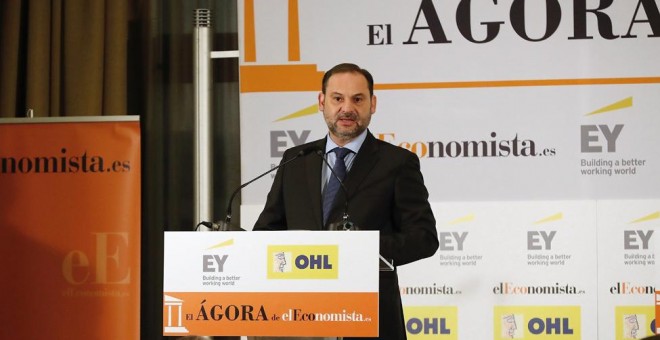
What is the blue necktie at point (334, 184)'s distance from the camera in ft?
11.3

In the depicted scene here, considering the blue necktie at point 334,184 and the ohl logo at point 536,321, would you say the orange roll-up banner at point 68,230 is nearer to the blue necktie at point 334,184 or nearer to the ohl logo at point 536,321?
the blue necktie at point 334,184

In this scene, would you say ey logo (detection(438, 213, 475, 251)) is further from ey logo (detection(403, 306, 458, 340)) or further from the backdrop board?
ey logo (detection(403, 306, 458, 340))

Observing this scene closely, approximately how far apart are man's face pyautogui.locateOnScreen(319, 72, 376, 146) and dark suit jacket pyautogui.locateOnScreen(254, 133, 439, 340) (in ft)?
0.22

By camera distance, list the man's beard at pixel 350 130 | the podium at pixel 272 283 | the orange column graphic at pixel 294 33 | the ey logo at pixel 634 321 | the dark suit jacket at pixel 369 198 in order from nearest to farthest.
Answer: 1. the podium at pixel 272 283
2. the dark suit jacket at pixel 369 198
3. the man's beard at pixel 350 130
4. the ey logo at pixel 634 321
5. the orange column graphic at pixel 294 33

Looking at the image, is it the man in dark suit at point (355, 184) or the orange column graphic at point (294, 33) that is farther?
the orange column graphic at point (294, 33)

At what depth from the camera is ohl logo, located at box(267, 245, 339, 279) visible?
2.86 meters

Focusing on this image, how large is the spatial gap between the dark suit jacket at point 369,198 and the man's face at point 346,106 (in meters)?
0.07

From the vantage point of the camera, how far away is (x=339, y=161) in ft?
11.8

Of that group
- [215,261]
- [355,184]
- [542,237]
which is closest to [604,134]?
[542,237]

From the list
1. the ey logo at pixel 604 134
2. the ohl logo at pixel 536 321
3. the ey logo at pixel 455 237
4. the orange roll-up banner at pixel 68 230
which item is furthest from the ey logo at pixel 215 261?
the ey logo at pixel 604 134

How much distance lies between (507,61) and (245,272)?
2.59 metres

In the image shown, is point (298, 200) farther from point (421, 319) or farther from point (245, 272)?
point (421, 319)

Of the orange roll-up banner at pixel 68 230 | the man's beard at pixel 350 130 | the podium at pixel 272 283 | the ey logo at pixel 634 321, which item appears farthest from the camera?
the ey logo at pixel 634 321

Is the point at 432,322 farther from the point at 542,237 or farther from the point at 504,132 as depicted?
the point at 504,132
